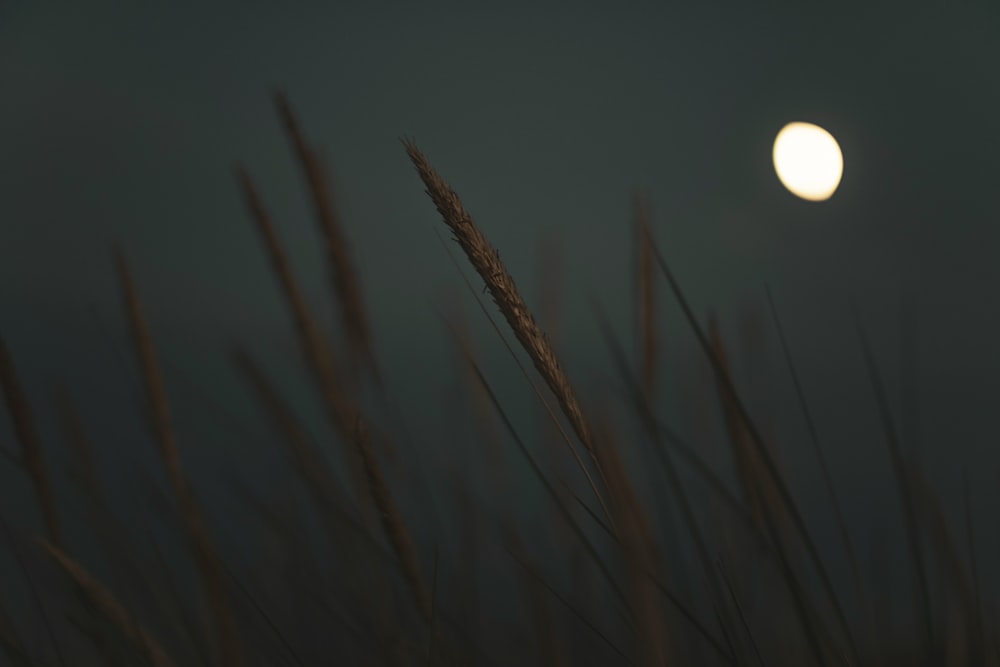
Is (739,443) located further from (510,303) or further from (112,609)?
(112,609)

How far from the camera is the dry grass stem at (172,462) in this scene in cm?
57

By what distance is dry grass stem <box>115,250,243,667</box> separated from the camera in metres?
0.57

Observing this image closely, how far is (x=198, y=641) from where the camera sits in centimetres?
67

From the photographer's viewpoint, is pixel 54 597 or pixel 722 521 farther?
pixel 722 521

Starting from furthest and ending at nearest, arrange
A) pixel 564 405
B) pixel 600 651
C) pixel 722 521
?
1. pixel 722 521
2. pixel 600 651
3. pixel 564 405

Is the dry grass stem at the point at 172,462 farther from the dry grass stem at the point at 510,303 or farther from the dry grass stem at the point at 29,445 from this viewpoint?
the dry grass stem at the point at 510,303

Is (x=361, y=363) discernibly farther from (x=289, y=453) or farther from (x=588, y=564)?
(x=588, y=564)

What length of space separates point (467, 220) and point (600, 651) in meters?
0.67

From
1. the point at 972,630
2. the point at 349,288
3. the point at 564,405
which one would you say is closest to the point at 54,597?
the point at 349,288

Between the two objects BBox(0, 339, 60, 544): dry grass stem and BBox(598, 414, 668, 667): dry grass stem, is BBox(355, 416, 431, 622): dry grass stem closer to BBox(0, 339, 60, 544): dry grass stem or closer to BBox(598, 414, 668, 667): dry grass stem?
BBox(598, 414, 668, 667): dry grass stem

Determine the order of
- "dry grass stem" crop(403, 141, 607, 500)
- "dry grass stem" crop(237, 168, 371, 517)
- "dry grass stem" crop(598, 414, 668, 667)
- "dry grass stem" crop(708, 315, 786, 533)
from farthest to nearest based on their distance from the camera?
"dry grass stem" crop(237, 168, 371, 517) → "dry grass stem" crop(708, 315, 786, 533) → "dry grass stem" crop(403, 141, 607, 500) → "dry grass stem" crop(598, 414, 668, 667)

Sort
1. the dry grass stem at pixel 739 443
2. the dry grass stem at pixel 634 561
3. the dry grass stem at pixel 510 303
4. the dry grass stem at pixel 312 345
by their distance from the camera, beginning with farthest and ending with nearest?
the dry grass stem at pixel 312 345
the dry grass stem at pixel 739 443
the dry grass stem at pixel 510 303
the dry grass stem at pixel 634 561

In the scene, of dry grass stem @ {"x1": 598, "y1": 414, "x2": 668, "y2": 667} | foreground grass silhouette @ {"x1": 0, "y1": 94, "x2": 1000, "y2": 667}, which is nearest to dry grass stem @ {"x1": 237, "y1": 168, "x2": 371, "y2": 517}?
foreground grass silhouette @ {"x1": 0, "y1": 94, "x2": 1000, "y2": 667}

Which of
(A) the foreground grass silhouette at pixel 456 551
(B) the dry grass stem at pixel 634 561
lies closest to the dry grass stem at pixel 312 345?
(A) the foreground grass silhouette at pixel 456 551
